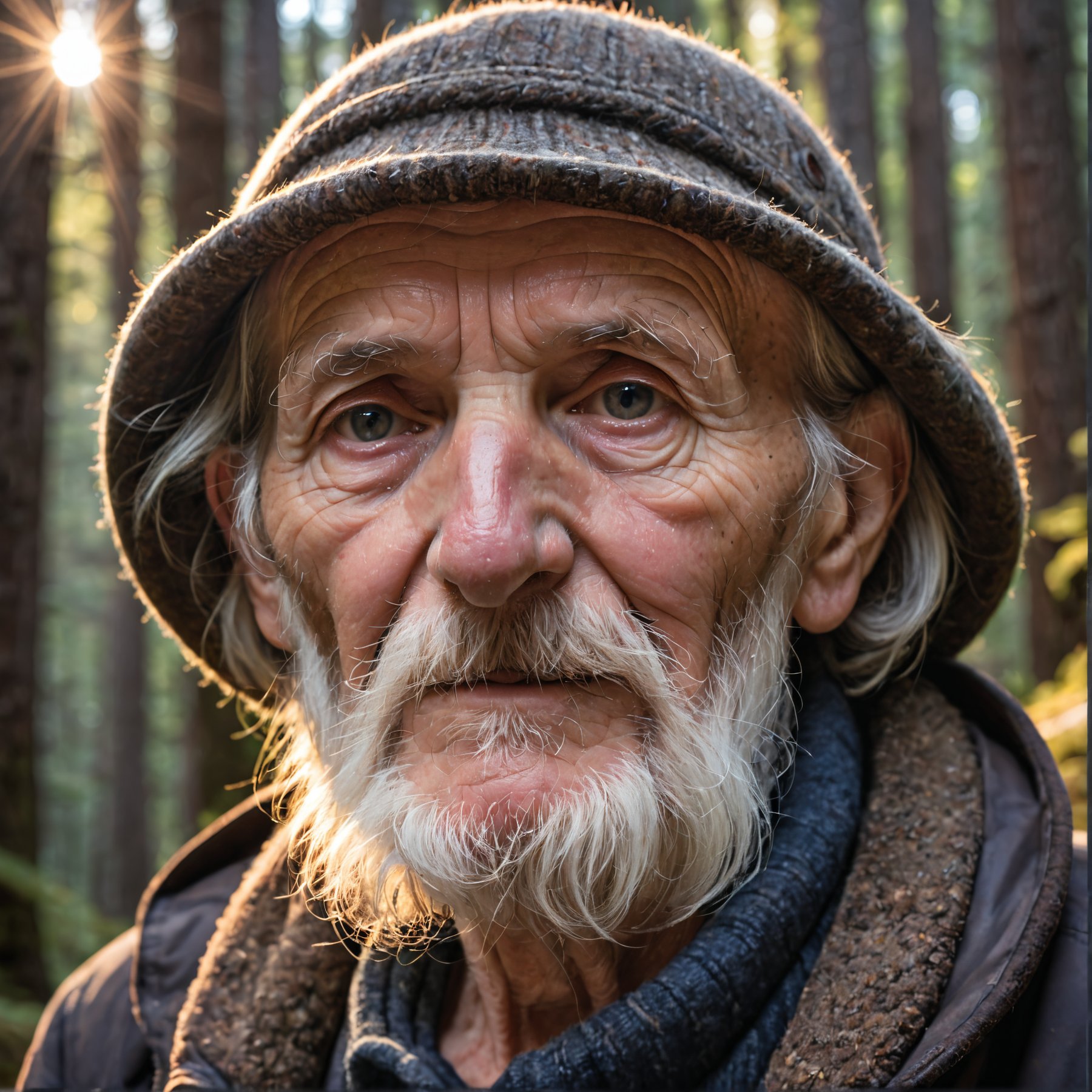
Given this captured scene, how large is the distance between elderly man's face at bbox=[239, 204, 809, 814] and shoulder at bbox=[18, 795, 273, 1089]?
0.97m

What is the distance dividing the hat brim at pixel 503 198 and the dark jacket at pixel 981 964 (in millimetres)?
429

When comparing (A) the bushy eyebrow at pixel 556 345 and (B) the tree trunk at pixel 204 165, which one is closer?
(A) the bushy eyebrow at pixel 556 345

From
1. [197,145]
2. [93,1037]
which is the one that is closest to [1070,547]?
[93,1037]

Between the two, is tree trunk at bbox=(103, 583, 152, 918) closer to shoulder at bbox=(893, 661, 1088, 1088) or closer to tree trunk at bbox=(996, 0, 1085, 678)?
tree trunk at bbox=(996, 0, 1085, 678)

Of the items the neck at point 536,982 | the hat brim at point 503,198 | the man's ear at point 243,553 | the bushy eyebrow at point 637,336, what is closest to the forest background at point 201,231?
the hat brim at point 503,198

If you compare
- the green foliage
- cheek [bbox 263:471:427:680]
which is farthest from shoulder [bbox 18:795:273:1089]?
the green foliage

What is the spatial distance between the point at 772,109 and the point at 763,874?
1575 millimetres

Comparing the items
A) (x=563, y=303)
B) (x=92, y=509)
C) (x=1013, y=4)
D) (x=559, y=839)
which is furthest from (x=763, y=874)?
(x=92, y=509)

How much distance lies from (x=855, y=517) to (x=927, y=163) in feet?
42.1

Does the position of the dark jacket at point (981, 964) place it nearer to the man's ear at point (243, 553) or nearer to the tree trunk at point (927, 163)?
the man's ear at point (243, 553)

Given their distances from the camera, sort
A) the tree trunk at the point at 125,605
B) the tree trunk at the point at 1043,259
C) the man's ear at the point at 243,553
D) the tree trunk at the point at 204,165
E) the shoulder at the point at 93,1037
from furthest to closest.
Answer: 1. the tree trunk at the point at 125,605
2. the tree trunk at the point at 1043,259
3. the tree trunk at the point at 204,165
4. the shoulder at the point at 93,1037
5. the man's ear at the point at 243,553

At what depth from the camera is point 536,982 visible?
2068 mm

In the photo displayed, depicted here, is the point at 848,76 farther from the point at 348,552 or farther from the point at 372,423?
the point at 348,552

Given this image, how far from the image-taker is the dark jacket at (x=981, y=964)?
1.53m
